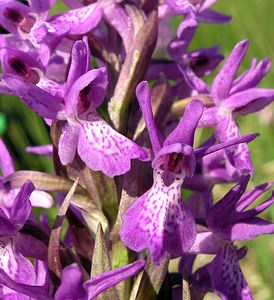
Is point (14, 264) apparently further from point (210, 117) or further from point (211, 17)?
point (211, 17)

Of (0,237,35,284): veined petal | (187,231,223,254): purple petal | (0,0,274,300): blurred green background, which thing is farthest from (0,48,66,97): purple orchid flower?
(0,0,274,300): blurred green background

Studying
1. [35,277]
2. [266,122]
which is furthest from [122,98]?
[266,122]

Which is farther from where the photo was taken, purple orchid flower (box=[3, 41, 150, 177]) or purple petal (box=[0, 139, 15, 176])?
purple petal (box=[0, 139, 15, 176])

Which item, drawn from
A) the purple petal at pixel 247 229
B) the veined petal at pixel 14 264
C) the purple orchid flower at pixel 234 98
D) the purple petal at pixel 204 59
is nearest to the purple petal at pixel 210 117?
the purple orchid flower at pixel 234 98

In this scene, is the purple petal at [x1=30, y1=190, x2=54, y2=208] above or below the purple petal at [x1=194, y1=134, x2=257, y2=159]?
below

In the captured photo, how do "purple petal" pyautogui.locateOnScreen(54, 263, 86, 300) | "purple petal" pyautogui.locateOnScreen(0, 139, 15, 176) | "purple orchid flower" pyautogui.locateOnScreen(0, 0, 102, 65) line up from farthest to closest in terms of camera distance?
"purple petal" pyautogui.locateOnScreen(0, 139, 15, 176), "purple orchid flower" pyautogui.locateOnScreen(0, 0, 102, 65), "purple petal" pyautogui.locateOnScreen(54, 263, 86, 300)

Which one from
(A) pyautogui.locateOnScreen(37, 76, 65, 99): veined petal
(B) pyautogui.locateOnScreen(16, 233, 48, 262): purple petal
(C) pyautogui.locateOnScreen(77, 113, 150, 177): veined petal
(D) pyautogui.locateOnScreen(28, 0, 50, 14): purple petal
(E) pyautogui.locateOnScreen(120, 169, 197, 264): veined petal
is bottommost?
(B) pyautogui.locateOnScreen(16, 233, 48, 262): purple petal

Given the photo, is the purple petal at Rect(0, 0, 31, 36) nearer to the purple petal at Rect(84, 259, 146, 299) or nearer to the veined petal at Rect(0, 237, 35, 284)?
the veined petal at Rect(0, 237, 35, 284)
